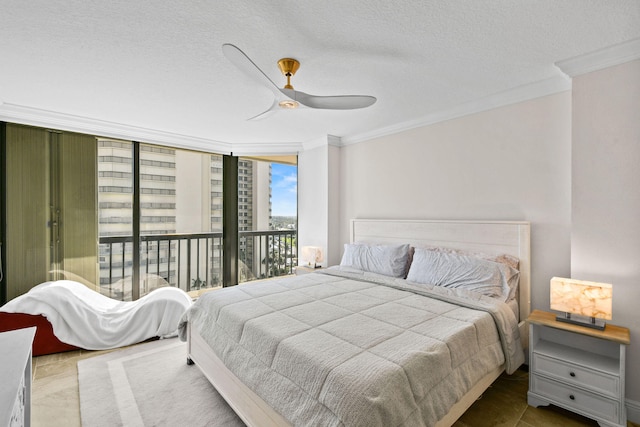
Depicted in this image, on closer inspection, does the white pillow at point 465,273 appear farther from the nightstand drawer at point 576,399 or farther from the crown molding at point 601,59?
A: the crown molding at point 601,59

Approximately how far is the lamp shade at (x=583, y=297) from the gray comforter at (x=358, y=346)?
345 millimetres

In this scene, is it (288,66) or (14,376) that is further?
(288,66)

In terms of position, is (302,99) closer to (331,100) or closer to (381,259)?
(331,100)

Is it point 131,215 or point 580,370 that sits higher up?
point 131,215

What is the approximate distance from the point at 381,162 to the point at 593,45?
229cm

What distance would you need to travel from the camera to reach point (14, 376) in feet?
3.63

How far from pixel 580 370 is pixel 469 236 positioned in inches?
53.0

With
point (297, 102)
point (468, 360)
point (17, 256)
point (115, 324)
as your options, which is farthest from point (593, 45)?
point (17, 256)

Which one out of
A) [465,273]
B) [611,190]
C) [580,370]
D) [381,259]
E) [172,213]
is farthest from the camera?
[172,213]

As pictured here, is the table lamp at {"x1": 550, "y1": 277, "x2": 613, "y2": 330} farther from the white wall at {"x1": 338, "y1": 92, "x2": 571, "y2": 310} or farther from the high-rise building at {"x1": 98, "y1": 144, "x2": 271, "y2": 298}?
the high-rise building at {"x1": 98, "y1": 144, "x2": 271, "y2": 298}

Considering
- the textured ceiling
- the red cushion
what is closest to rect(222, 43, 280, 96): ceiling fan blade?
the textured ceiling

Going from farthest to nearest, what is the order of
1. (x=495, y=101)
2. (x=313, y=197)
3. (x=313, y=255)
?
1. (x=313, y=197)
2. (x=313, y=255)
3. (x=495, y=101)

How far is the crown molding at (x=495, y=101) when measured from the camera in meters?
2.54

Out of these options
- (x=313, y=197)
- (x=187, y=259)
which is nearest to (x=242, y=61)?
(x=313, y=197)
